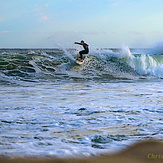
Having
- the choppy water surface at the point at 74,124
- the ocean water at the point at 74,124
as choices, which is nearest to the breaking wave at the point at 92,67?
the ocean water at the point at 74,124

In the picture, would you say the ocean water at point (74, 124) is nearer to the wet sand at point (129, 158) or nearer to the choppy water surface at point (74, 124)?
the choppy water surface at point (74, 124)

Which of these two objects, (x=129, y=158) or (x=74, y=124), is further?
(x=74, y=124)

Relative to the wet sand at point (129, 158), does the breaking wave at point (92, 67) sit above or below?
above

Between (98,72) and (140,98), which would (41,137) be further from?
(98,72)

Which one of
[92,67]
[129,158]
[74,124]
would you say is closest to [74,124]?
[74,124]

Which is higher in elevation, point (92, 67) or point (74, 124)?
point (92, 67)

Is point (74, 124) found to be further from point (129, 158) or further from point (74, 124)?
point (129, 158)

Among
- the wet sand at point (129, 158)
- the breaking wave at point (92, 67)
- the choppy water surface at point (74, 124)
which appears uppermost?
the breaking wave at point (92, 67)

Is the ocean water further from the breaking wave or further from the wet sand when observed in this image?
the breaking wave

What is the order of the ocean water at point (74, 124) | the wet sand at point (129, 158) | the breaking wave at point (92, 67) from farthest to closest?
1. the breaking wave at point (92, 67)
2. the ocean water at point (74, 124)
3. the wet sand at point (129, 158)

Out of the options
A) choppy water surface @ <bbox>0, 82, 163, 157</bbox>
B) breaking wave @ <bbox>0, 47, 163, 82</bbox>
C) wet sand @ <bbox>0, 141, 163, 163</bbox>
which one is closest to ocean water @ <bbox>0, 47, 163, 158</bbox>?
choppy water surface @ <bbox>0, 82, 163, 157</bbox>

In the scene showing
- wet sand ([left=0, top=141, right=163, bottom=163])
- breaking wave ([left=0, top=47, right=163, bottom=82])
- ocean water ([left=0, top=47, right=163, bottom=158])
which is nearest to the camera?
wet sand ([left=0, top=141, right=163, bottom=163])

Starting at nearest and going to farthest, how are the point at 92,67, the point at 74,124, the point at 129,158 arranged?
the point at 129,158
the point at 74,124
the point at 92,67

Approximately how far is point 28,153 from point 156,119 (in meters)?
2.67
